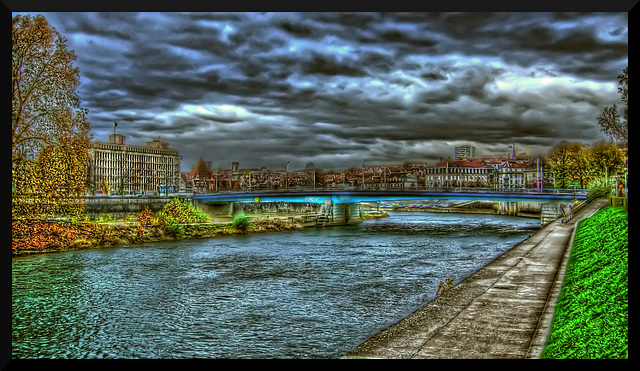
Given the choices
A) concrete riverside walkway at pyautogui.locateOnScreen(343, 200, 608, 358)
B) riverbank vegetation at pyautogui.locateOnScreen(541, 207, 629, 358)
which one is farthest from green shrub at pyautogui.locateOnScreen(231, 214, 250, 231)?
riverbank vegetation at pyautogui.locateOnScreen(541, 207, 629, 358)

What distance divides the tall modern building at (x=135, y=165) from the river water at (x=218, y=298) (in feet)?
281

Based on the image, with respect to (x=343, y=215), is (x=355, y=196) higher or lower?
higher

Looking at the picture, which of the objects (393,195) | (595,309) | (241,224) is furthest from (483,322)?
(393,195)

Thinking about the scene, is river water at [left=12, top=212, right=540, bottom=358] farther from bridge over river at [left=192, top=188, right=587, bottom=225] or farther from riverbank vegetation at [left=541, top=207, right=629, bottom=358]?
bridge over river at [left=192, top=188, right=587, bottom=225]

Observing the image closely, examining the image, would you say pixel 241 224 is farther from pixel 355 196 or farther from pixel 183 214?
pixel 355 196

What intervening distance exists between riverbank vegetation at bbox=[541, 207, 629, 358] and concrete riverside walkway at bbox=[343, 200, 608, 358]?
366 millimetres

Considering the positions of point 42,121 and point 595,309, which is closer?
point 595,309

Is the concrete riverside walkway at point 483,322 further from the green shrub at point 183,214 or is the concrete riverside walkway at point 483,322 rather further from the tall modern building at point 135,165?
the tall modern building at point 135,165

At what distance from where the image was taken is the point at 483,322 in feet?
39.8

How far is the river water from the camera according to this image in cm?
1376

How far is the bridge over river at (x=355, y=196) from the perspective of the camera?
55.3 meters

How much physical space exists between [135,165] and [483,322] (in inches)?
4903

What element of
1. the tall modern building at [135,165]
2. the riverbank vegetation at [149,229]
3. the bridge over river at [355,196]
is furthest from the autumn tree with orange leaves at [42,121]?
the tall modern building at [135,165]
